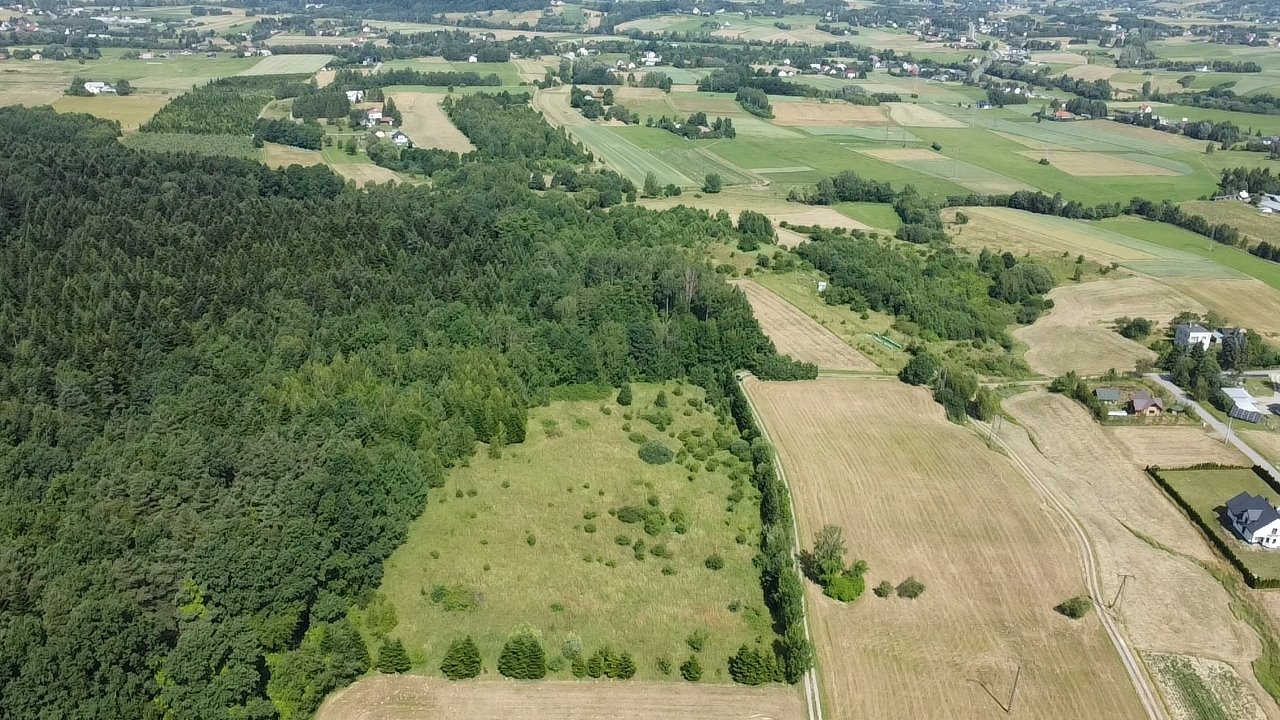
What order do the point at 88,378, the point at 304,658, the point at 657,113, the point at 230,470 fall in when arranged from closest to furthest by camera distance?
1. the point at 304,658
2. the point at 230,470
3. the point at 88,378
4. the point at 657,113

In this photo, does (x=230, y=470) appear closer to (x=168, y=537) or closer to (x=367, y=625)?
(x=168, y=537)

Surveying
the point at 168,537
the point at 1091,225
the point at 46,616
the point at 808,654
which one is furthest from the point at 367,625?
the point at 1091,225

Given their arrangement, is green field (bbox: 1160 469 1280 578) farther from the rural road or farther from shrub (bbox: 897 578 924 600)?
shrub (bbox: 897 578 924 600)

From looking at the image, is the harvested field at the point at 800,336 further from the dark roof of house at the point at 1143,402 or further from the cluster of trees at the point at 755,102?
the cluster of trees at the point at 755,102

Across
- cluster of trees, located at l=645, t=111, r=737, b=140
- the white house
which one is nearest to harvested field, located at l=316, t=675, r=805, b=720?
the white house

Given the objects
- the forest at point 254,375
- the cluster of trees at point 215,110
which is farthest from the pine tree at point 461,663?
the cluster of trees at point 215,110

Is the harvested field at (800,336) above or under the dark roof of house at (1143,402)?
under
